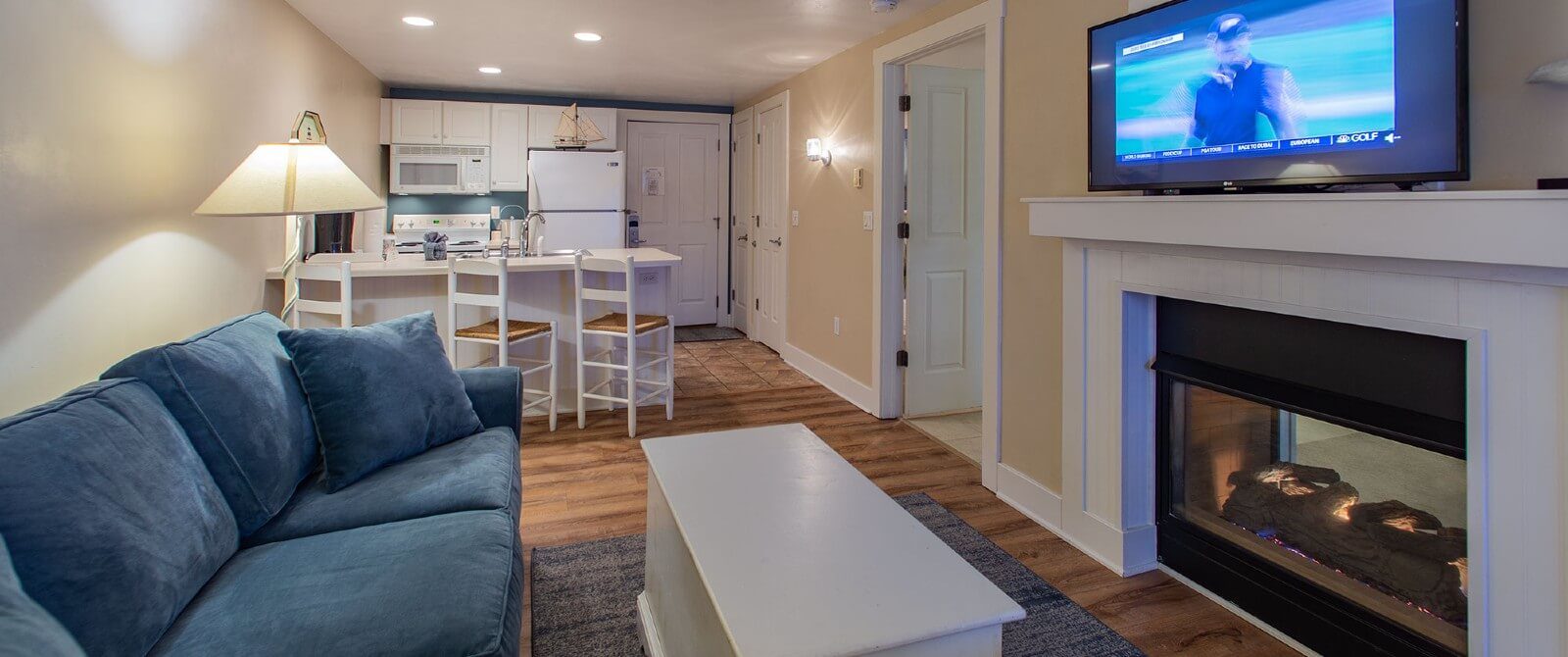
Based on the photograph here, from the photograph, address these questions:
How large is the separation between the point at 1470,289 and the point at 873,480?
7.56ft

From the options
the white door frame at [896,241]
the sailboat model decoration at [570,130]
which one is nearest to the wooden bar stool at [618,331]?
the white door frame at [896,241]

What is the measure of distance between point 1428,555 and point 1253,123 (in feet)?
3.61

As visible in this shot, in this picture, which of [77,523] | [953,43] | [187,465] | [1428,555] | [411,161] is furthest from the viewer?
[411,161]

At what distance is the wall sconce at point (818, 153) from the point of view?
5117mm

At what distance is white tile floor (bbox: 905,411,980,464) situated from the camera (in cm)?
394

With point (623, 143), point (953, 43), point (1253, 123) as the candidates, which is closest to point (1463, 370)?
point (1253, 123)

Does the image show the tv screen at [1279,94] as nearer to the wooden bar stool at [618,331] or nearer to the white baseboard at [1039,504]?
the white baseboard at [1039,504]

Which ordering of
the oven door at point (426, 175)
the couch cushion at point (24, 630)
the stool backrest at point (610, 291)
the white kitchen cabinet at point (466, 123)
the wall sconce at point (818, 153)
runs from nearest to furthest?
the couch cushion at point (24, 630), the stool backrest at point (610, 291), the wall sconce at point (818, 153), the oven door at point (426, 175), the white kitchen cabinet at point (466, 123)

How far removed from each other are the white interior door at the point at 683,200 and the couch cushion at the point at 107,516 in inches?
237

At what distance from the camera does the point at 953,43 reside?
145 inches

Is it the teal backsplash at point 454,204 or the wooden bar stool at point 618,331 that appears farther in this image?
the teal backsplash at point 454,204

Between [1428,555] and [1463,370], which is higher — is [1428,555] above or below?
below

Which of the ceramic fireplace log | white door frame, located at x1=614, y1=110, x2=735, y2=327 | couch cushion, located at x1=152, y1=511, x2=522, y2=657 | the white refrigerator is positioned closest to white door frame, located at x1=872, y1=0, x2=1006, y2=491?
the ceramic fireplace log

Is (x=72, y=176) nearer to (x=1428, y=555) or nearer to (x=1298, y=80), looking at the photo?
(x=1298, y=80)
